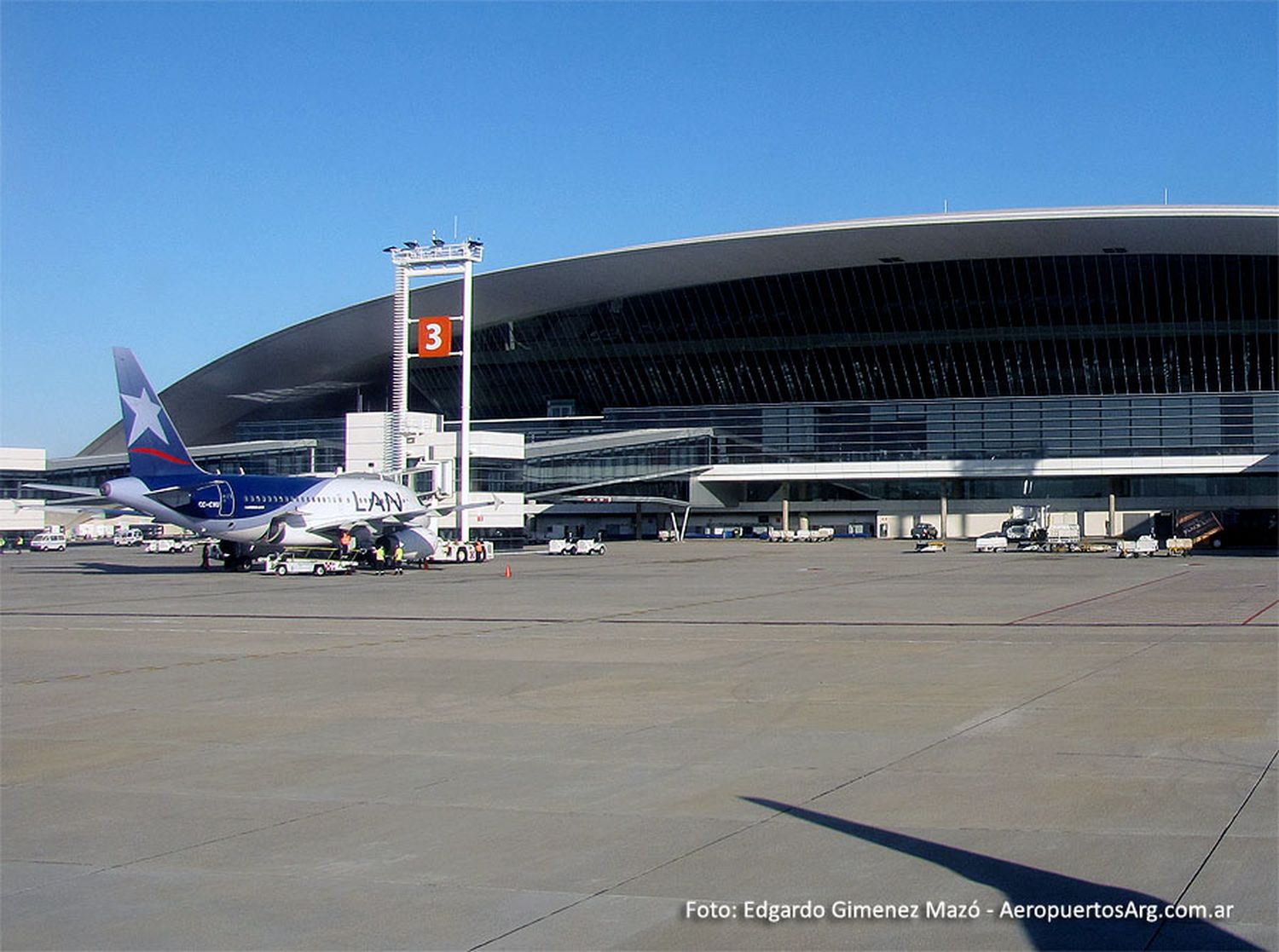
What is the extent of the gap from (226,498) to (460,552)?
49.9 feet

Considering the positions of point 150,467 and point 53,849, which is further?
point 150,467

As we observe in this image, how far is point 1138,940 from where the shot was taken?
7316 millimetres

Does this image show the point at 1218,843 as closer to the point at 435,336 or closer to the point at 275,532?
the point at 275,532

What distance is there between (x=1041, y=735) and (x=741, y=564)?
47.5 meters

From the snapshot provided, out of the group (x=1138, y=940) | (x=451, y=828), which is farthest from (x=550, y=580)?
(x=1138, y=940)

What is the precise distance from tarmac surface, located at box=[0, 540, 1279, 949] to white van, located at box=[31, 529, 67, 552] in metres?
65.0

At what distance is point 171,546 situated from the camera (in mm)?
82375

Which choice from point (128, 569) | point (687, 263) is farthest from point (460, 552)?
point (687, 263)

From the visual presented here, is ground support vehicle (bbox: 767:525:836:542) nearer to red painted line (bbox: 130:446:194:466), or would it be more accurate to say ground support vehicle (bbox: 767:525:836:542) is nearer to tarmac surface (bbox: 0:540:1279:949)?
red painted line (bbox: 130:446:194:466)

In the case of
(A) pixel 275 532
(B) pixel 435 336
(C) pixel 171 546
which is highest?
(B) pixel 435 336

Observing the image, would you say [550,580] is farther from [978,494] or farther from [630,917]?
[978,494]

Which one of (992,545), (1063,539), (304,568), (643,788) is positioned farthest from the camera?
(1063,539)

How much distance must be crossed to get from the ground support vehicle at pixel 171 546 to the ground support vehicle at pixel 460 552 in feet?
80.7

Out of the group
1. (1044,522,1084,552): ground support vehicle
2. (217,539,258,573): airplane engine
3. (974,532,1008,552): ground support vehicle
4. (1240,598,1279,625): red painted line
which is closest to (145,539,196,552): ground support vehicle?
(217,539,258,573): airplane engine
